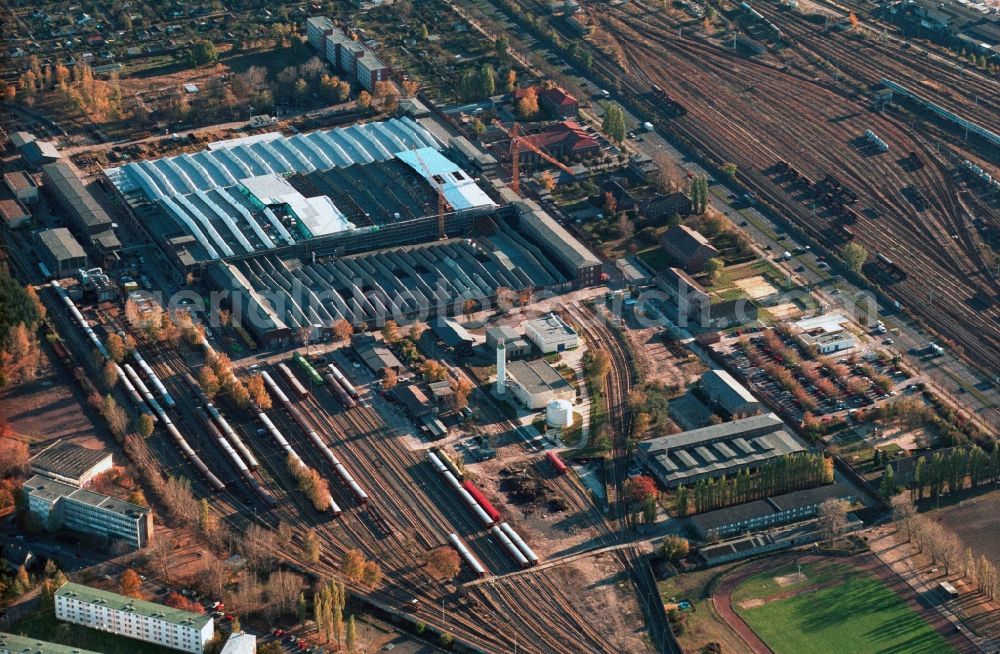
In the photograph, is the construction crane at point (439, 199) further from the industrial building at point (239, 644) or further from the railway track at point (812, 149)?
the industrial building at point (239, 644)

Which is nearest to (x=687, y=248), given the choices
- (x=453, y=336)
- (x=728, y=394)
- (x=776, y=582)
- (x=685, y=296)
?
(x=685, y=296)

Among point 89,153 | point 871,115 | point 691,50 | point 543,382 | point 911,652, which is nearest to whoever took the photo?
point 911,652

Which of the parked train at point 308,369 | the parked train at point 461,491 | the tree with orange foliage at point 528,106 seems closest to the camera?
the parked train at point 461,491

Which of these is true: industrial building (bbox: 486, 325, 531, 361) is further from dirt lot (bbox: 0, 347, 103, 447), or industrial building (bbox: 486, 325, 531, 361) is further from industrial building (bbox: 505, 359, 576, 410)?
dirt lot (bbox: 0, 347, 103, 447)

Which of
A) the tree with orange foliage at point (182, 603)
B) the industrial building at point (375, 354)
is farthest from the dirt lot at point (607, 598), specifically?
the industrial building at point (375, 354)

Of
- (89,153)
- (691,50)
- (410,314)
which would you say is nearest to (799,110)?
(691,50)

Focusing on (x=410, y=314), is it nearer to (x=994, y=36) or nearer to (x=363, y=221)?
(x=363, y=221)

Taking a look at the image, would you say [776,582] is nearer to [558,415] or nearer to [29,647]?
[558,415]
